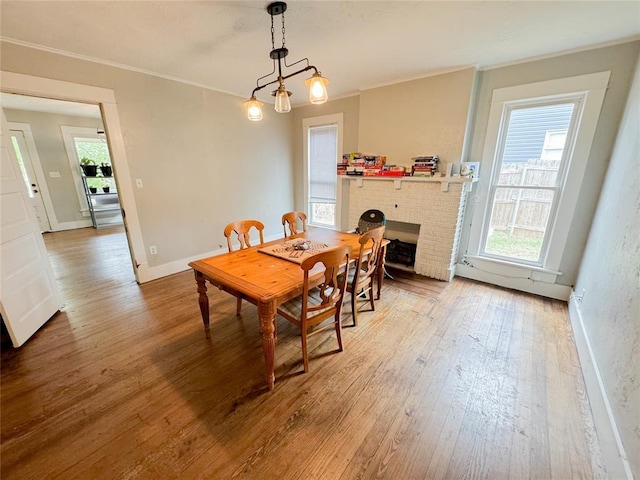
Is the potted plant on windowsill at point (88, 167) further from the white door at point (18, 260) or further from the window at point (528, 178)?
the window at point (528, 178)

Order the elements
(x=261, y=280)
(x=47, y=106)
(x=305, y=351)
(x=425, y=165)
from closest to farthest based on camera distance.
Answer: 1. (x=261, y=280)
2. (x=305, y=351)
3. (x=425, y=165)
4. (x=47, y=106)

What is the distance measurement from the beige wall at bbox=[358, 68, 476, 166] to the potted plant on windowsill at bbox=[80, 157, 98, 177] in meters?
6.39

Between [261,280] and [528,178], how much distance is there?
3.13 metres

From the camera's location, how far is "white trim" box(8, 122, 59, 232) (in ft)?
16.9

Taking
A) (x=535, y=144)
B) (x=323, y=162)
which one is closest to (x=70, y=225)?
(x=323, y=162)

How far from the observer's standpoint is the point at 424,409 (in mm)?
1525

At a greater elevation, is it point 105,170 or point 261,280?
point 105,170

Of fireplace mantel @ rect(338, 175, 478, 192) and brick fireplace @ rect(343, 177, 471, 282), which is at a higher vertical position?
fireplace mantel @ rect(338, 175, 478, 192)

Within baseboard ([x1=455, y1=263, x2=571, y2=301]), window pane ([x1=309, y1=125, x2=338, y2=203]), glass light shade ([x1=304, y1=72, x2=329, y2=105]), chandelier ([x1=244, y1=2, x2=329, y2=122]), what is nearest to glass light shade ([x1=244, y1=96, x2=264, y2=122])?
chandelier ([x1=244, y1=2, x2=329, y2=122])

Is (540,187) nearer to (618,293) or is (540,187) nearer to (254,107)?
(618,293)

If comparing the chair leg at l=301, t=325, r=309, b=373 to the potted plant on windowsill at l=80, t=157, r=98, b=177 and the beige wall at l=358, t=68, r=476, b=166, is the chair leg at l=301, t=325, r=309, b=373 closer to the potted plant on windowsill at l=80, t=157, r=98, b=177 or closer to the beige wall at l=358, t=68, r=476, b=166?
the beige wall at l=358, t=68, r=476, b=166

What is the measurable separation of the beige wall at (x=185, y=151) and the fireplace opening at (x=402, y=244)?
229 cm

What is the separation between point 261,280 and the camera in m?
1.65

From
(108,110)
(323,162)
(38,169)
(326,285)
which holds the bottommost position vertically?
(326,285)
